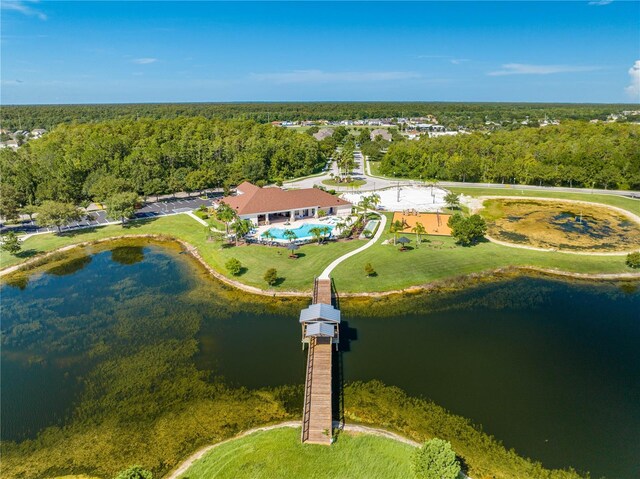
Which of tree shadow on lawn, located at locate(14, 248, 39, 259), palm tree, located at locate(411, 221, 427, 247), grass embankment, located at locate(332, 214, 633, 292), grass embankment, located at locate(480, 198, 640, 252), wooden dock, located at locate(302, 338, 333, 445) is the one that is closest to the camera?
wooden dock, located at locate(302, 338, 333, 445)

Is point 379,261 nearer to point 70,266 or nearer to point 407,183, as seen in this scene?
point 70,266

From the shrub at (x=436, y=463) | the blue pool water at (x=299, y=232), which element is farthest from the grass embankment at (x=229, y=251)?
the shrub at (x=436, y=463)

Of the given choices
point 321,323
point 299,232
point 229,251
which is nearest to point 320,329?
point 321,323

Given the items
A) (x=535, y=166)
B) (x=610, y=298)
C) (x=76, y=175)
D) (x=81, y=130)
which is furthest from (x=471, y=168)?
(x=81, y=130)

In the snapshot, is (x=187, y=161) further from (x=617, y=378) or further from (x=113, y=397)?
(x=617, y=378)

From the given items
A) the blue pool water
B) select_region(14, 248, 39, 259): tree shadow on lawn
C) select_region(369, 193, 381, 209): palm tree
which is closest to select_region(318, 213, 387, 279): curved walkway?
select_region(369, 193, 381, 209): palm tree

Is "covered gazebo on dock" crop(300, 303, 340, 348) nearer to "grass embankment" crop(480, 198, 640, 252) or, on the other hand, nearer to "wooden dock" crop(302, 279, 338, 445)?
"wooden dock" crop(302, 279, 338, 445)

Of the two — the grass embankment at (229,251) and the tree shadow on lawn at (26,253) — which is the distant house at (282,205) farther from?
the tree shadow on lawn at (26,253)
